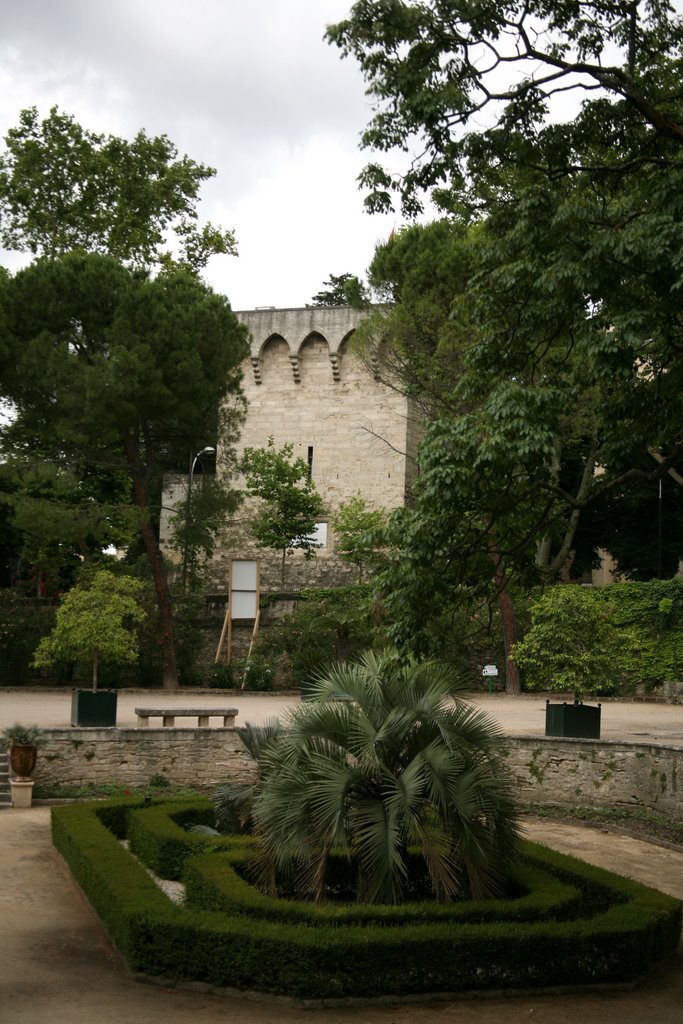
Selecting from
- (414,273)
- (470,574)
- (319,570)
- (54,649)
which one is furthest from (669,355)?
(319,570)

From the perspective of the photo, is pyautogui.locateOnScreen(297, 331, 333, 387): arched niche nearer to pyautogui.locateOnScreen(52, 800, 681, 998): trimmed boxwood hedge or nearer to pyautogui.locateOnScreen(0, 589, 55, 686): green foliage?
pyautogui.locateOnScreen(0, 589, 55, 686): green foliage

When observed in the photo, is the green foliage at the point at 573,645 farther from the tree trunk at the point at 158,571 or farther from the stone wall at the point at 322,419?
the stone wall at the point at 322,419

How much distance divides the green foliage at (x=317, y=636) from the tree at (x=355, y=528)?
147 centimetres

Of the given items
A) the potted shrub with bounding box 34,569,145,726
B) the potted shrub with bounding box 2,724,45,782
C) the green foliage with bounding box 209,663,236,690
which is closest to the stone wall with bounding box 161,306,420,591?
the green foliage with bounding box 209,663,236,690

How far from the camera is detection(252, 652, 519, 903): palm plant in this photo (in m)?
8.20

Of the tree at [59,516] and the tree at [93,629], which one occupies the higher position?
the tree at [59,516]

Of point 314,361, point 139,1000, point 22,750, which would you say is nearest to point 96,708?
point 22,750

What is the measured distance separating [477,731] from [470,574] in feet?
10.5

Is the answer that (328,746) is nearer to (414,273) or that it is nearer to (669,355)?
(669,355)

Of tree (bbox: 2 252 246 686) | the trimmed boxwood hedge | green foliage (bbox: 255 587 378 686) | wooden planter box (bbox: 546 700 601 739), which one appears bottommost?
the trimmed boxwood hedge

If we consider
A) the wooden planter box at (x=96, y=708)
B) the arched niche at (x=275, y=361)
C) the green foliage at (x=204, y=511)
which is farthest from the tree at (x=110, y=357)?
the arched niche at (x=275, y=361)

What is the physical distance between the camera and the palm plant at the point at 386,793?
8.20 meters

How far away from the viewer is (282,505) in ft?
112

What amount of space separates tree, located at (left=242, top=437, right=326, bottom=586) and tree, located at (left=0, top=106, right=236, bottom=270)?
21.0ft
